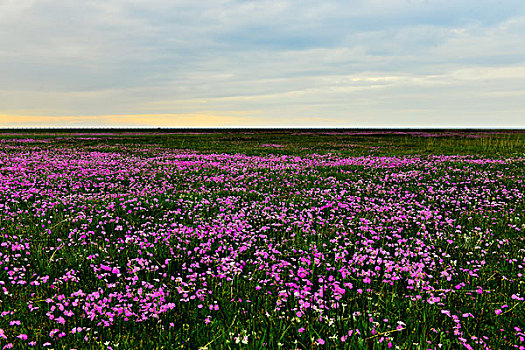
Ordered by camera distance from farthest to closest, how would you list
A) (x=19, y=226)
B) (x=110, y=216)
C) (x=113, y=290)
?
(x=110, y=216) < (x=19, y=226) < (x=113, y=290)

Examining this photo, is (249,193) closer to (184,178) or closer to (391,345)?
(184,178)

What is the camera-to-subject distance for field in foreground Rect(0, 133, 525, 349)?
142 inches

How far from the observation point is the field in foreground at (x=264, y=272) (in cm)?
360

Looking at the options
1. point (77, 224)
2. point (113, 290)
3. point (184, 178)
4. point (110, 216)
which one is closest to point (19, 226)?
point (77, 224)

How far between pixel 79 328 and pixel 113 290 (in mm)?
1136

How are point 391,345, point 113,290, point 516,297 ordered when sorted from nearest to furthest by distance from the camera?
1. point 391,345
2. point 516,297
3. point 113,290

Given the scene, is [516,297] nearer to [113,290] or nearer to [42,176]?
[113,290]

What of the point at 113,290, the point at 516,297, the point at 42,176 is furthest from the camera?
the point at 42,176

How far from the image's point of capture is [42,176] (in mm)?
14164

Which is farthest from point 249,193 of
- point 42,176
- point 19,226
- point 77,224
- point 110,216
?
point 42,176

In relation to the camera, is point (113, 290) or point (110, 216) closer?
point (113, 290)

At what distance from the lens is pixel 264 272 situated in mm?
5160

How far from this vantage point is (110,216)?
7816 mm

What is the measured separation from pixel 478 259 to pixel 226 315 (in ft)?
15.2
